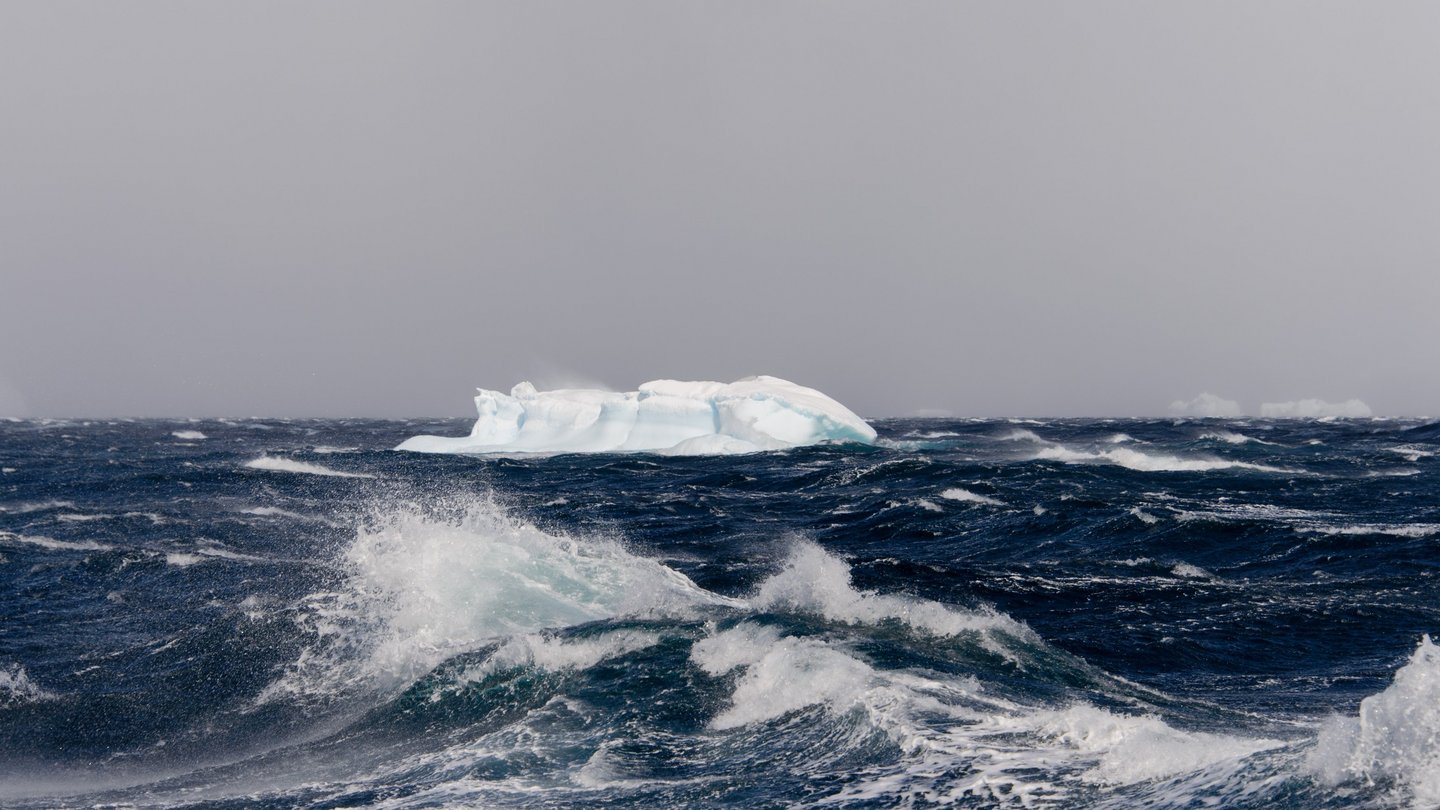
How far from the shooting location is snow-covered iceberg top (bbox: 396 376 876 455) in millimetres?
39750

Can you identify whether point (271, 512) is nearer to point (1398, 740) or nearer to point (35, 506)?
point (35, 506)

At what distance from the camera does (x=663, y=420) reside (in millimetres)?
42000

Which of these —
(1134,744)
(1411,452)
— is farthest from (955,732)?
(1411,452)

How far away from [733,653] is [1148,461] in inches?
1091

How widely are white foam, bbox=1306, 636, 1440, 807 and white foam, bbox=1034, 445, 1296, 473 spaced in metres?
26.5

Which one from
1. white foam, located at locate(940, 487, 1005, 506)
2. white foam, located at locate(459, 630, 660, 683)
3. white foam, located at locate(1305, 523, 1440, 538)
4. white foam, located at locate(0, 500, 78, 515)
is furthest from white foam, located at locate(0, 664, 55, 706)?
white foam, located at locate(1305, 523, 1440, 538)

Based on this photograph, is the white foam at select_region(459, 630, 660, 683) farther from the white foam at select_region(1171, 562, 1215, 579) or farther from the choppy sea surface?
the white foam at select_region(1171, 562, 1215, 579)

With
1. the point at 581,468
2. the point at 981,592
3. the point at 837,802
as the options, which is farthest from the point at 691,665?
the point at 581,468

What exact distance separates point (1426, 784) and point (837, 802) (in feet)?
9.93

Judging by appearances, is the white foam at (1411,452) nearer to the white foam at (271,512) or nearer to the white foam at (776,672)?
the white foam at (776,672)

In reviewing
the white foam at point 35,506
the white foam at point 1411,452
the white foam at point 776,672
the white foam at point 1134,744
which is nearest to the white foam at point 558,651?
the white foam at point 776,672

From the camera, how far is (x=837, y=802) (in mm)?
5914

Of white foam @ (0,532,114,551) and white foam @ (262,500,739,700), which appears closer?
white foam @ (262,500,739,700)

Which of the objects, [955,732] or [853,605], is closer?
[955,732]
